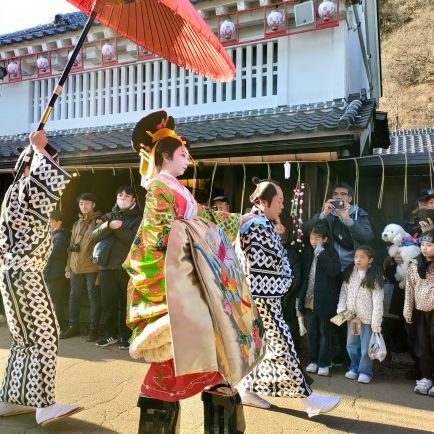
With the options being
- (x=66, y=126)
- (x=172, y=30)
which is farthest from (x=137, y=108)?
(x=172, y=30)

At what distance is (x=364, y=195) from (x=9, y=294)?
6507 millimetres

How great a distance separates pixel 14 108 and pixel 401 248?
882cm

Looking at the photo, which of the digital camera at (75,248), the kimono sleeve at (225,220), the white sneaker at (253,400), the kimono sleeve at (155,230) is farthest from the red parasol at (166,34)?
the digital camera at (75,248)

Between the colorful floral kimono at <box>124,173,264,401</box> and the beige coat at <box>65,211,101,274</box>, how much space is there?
3.69 meters

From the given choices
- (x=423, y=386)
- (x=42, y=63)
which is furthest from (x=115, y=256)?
(x=42, y=63)

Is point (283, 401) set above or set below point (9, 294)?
below

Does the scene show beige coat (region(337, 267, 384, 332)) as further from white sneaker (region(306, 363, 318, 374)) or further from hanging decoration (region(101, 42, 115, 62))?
hanging decoration (region(101, 42, 115, 62))

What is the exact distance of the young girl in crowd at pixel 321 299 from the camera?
16.5 ft

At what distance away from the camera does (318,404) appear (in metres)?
3.77

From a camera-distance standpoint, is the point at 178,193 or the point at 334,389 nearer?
the point at 178,193

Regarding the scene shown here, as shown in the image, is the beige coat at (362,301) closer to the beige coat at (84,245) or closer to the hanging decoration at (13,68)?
the beige coat at (84,245)

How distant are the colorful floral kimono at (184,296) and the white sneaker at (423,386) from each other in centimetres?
220

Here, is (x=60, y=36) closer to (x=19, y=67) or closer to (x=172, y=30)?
(x=19, y=67)

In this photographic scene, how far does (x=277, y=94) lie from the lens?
802 cm
